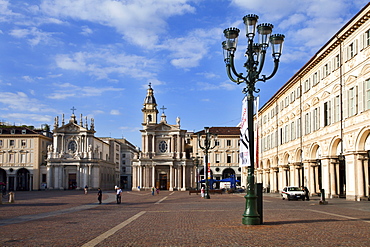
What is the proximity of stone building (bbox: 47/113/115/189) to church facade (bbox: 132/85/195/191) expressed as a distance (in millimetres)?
10700

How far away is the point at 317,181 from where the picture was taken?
46250 mm

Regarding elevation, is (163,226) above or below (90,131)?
below

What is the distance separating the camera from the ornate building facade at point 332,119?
A: 109 feet

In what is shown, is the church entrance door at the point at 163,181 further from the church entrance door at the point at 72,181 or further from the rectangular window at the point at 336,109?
the rectangular window at the point at 336,109

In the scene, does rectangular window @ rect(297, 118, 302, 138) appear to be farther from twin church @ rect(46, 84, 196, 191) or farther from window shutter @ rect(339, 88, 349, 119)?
twin church @ rect(46, 84, 196, 191)

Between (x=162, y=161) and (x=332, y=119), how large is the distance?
59.7 m

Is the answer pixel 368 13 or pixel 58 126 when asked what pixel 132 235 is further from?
pixel 58 126

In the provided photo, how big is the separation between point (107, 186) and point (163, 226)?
98540 millimetres

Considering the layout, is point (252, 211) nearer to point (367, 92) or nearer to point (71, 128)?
point (367, 92)

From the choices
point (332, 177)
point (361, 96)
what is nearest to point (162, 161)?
point (332, 177)

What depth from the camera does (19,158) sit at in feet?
315

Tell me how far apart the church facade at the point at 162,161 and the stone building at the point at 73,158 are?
1070 cm

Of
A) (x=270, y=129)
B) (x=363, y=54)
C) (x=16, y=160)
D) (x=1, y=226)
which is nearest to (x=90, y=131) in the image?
(x=16, y=160)

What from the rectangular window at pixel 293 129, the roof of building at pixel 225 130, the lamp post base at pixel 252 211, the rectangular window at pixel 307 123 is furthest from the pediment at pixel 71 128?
the lamp post base at pixel 252 211
